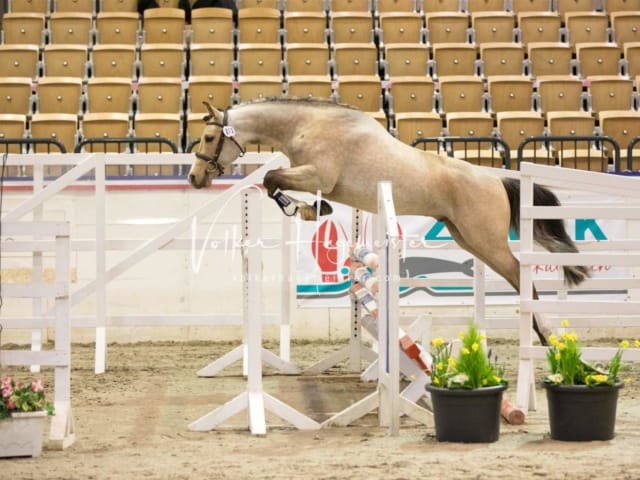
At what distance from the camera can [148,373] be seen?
7.88m

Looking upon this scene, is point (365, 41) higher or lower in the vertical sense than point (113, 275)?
higher

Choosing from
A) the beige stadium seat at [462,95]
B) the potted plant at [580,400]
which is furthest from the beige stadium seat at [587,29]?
the potted plant at [580,400]

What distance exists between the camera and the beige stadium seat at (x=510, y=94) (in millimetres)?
10980

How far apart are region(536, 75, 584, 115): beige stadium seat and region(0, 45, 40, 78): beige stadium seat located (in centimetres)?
536

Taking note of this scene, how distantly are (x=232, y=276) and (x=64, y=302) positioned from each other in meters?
4.41

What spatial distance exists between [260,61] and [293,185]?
210 inches

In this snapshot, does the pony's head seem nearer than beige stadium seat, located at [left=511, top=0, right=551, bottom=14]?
Yes

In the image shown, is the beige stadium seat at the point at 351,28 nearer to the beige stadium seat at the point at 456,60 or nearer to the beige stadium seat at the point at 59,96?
the beige stadium seat at the point at 456,60

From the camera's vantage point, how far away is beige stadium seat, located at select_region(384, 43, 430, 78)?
37.9ft

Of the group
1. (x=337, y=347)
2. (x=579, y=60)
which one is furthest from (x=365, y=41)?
(x=337, y=347)

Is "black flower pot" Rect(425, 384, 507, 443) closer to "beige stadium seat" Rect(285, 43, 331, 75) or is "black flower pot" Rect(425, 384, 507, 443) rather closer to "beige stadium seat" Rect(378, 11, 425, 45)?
"beige stadium seat" Rect(285, 43, 331, 75)

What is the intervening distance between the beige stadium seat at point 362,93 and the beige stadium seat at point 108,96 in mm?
2145

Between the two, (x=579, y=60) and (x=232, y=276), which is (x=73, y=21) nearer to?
(x=232, y=276)

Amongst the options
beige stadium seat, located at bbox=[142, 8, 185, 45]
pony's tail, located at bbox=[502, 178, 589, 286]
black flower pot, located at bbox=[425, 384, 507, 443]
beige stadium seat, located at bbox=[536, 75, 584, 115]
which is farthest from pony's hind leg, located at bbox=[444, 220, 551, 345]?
beige stadium seat, located at bbox=[142, 8, 185, 45]
